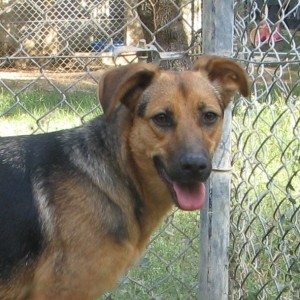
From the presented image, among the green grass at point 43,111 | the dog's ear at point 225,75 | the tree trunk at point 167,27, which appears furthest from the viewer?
the green grass at point 43,111

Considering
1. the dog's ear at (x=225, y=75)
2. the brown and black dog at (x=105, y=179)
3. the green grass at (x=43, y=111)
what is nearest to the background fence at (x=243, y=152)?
the dog's ear at (x=225, y=75)

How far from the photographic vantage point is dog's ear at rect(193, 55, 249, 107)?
327 cm

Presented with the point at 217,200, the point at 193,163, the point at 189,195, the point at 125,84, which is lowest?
the point at 217,200

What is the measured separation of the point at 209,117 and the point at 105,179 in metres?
0.61

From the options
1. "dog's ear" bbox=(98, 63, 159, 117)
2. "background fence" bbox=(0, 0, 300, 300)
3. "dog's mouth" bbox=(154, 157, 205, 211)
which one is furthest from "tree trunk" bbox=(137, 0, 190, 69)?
"dog's mouth" bbox=(154, 157, 205, 211)

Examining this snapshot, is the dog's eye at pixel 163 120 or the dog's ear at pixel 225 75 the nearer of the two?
the dog's eye at pixel 163 120

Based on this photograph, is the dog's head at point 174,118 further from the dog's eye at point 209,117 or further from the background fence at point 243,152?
the background fence at point 243,152

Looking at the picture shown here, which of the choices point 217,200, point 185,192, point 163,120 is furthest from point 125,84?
point 217,200

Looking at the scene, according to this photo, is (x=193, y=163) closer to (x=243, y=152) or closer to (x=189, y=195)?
(x=189, y=195)

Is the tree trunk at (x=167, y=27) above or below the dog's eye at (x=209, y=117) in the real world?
below

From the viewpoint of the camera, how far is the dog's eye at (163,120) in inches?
120

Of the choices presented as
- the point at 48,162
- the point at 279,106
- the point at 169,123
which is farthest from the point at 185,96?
the point at 279,106

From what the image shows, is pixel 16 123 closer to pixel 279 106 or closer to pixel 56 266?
pixel 279 106

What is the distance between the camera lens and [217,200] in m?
3.55
